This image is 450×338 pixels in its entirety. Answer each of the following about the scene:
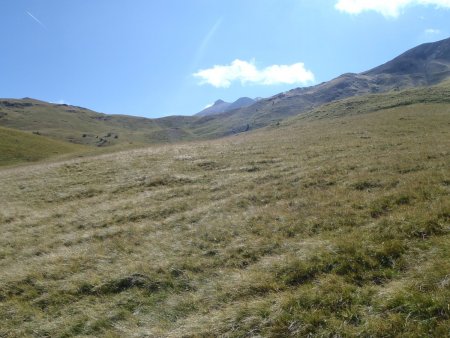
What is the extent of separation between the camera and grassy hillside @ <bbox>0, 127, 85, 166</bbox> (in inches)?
2891

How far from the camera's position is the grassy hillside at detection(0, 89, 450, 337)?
317 inches

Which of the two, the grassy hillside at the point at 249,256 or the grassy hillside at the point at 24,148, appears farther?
the grassy hillside at the point at 24,148

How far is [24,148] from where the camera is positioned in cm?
7969

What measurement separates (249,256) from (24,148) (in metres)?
81.9

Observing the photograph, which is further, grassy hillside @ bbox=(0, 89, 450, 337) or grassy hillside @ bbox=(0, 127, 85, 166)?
grassy hillside @ bbox=(0, 127, 85, 166)

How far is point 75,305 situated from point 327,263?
24.9ft

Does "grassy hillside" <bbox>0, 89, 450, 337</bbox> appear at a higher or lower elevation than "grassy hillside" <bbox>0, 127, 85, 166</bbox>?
lower

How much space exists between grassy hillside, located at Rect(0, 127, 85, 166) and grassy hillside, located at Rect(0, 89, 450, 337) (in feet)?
183

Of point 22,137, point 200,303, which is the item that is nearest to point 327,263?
point 200,303

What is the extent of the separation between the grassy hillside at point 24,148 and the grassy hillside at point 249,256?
183 feet

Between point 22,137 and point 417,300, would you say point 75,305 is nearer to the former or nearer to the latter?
point 417,300

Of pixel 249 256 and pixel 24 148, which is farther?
pixel 24 148

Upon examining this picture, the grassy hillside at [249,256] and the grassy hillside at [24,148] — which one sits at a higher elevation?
the grassy hillside at [24,148]

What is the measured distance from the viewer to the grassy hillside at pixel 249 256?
8062mm
